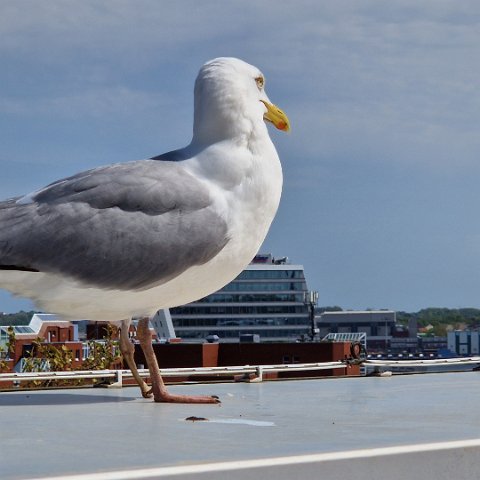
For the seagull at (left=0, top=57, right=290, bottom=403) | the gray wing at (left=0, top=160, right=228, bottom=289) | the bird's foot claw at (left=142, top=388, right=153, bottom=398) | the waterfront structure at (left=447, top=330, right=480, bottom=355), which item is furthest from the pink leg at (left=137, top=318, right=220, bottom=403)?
the waterfront structure at (left=447, top=330, right=480, bottom=355)

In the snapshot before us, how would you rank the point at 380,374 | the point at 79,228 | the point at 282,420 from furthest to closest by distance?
the point at 380,374 → the point at 79,228 → the point at 282,420

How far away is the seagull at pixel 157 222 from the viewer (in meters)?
5.88

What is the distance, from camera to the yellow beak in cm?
671

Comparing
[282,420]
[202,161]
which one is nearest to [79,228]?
[202,161]

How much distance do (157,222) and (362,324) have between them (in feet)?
598

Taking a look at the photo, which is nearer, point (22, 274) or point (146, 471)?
point (146, 471)

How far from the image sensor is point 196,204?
5.97 meters

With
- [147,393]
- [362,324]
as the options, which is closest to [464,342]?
[362,324]

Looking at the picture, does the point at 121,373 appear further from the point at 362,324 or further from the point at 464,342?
the point at 362,324

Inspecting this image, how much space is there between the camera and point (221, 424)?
5.07 meters

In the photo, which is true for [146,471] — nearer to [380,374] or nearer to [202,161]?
[202,161]

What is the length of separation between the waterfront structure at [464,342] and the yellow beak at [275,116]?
164 meters

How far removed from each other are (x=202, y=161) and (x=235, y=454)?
106 inches

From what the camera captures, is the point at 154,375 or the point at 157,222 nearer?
the point at 157,222
